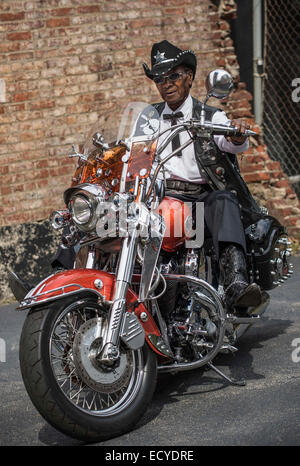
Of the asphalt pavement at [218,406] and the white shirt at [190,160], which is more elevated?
the white shirt at [190,160]

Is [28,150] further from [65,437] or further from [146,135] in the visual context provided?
[65,437]

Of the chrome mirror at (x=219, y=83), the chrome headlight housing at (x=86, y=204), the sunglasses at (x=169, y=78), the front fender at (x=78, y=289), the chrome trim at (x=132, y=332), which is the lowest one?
the chrome trim at (x=132, y=332)

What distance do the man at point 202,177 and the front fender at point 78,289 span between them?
0.58 metres

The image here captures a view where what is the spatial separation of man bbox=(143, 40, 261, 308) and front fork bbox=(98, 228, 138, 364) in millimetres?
702

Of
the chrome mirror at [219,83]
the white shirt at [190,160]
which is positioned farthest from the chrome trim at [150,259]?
the white shirt at [190,160]

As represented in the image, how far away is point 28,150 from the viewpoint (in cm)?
649

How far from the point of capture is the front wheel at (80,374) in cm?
305

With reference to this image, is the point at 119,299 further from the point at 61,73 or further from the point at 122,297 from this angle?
the point at 61,73

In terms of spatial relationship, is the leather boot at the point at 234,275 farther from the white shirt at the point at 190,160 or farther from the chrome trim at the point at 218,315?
the white shirt at the point at 190,160

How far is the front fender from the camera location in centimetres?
318

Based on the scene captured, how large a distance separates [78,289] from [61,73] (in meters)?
3.79

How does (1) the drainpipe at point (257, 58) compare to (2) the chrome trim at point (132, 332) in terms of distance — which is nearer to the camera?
(2) the chrome trim at point (132, 332)

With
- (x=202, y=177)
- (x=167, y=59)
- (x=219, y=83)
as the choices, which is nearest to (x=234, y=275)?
(x=202, y=177)

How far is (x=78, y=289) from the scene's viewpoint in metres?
3.23
